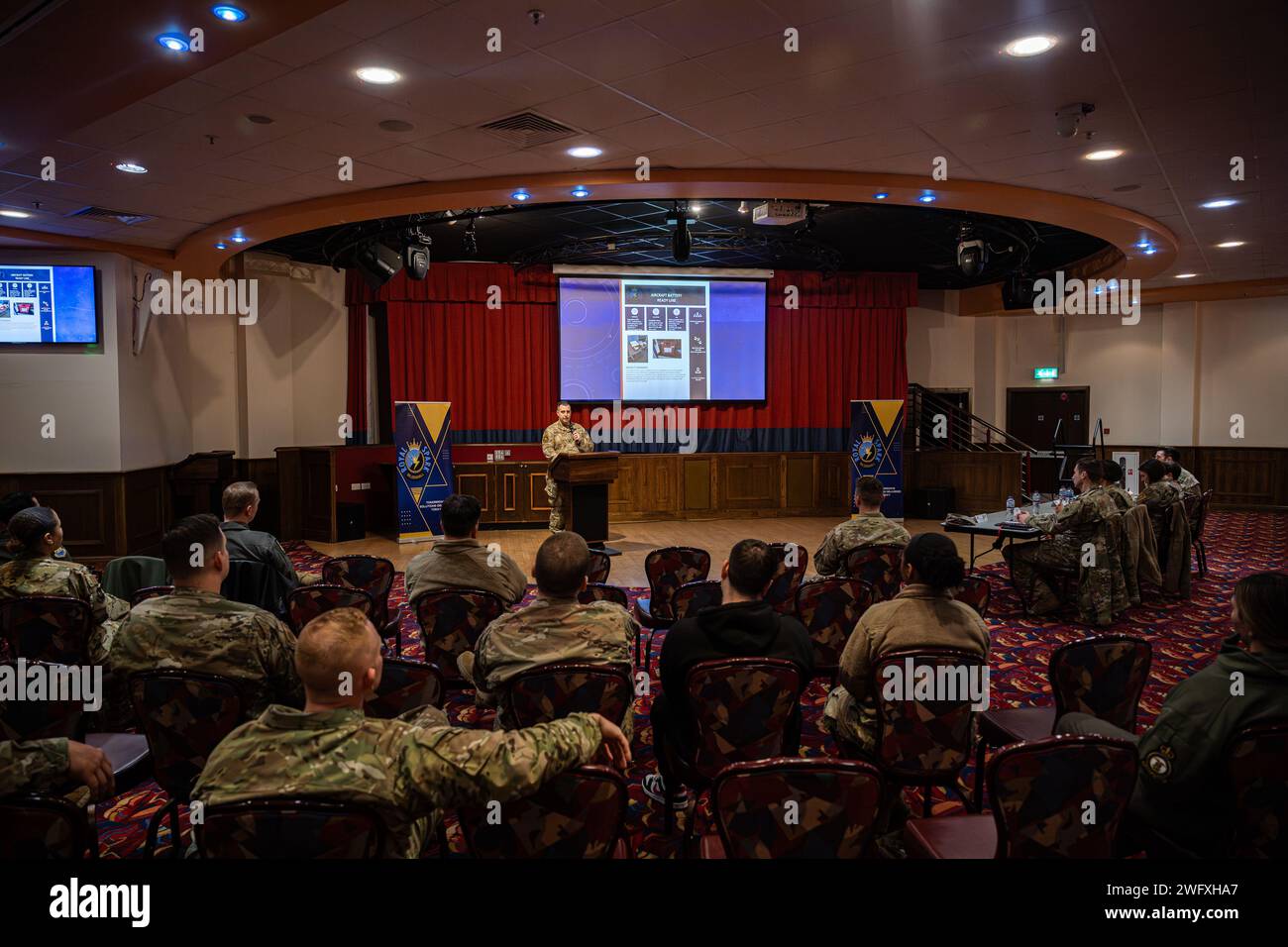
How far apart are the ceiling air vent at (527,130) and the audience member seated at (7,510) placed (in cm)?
346

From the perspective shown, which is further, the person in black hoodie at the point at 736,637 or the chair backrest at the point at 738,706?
the person in black hoodie at the point at 736,637

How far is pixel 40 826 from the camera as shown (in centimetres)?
160

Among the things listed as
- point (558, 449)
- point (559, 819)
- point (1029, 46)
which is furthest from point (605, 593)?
point (558, 449)

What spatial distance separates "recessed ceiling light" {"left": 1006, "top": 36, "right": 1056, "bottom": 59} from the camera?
4.09 metres

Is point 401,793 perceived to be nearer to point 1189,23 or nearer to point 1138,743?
point 1138,743

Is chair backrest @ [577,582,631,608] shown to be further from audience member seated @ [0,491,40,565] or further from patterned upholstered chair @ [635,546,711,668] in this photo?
audience member seated @ [0,491,40,565]

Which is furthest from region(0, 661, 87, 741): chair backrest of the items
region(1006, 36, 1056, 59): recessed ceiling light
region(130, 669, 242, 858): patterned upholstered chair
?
region(1006, 36, 1056, 59): recessed ceiling light

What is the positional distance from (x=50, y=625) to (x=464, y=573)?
167 centimetres

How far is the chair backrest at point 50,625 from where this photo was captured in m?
3.29

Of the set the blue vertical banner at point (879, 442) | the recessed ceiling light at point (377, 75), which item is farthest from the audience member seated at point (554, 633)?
the blue vertical banner at point (879, 442)

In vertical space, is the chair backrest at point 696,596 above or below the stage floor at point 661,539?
above

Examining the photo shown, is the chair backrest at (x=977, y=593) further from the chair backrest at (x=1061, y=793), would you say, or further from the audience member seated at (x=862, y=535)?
the chair backrest at (x=1061, y=793)

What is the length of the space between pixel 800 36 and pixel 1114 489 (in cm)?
444

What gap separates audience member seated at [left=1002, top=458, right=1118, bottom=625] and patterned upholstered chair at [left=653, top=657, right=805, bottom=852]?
4.42 metres
